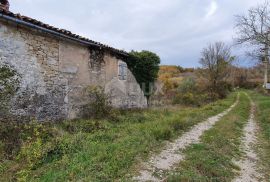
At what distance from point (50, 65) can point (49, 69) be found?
17 centimetres

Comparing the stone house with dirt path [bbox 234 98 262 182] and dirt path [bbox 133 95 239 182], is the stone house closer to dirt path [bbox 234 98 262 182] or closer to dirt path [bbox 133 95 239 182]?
dirt path [bbox 133 95 239 182]

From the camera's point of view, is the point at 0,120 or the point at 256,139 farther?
the point at 256,139

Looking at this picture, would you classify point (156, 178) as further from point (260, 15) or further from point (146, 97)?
point (260, 15)

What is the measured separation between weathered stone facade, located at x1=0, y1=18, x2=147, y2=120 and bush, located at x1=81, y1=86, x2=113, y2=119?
0.37 m

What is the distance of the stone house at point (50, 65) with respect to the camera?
8.37 meters

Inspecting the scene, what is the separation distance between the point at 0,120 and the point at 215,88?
88.2 feet

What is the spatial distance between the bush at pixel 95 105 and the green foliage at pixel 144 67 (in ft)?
13.9

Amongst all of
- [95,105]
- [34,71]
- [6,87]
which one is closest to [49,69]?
[34,71]

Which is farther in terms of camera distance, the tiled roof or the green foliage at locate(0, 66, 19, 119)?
the tiled roof

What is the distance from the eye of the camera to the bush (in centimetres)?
1151

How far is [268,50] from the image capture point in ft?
64.4

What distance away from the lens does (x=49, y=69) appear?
9.83 metres

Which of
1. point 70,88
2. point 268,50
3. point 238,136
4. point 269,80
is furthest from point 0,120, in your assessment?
point 269,80

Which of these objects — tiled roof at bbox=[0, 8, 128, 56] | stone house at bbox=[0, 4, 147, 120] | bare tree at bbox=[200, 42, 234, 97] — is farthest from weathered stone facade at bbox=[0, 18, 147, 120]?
bare tree at bbox=[200, 42, 234, 97]
